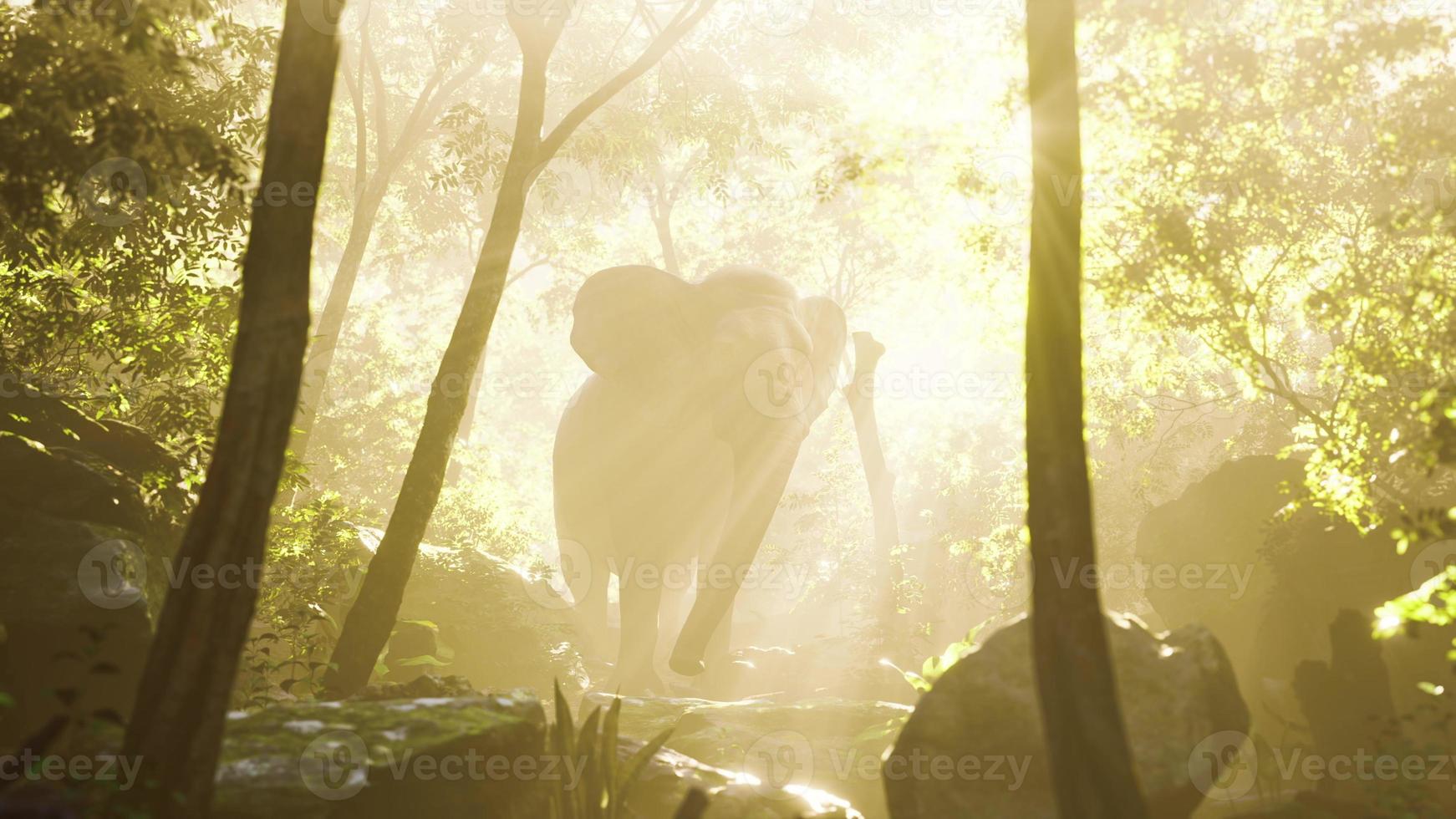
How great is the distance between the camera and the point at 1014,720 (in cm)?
692

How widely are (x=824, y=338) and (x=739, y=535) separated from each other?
15.6ft

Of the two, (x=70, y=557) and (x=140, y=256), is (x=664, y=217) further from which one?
(x=70, y=557)

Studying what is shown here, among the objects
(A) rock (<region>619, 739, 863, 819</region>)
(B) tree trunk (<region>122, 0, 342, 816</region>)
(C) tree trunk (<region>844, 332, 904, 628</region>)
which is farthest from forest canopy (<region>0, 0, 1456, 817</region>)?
(A) rock (<region>619, 739, 863, 819</region>)

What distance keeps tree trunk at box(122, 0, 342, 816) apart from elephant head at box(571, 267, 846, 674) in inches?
324

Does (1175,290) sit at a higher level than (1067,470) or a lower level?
higher

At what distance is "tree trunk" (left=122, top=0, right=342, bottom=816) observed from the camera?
4.43 m

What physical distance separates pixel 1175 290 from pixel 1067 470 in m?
4.87

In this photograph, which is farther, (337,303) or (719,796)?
(337,303)

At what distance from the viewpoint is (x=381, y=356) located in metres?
26.2

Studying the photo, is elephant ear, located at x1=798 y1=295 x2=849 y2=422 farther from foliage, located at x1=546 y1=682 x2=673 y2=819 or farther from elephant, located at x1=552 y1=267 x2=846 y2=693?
foliage, located at x1=546 y1=682 x2=673 y2=819

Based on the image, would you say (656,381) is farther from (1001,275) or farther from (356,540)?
(1001,275)

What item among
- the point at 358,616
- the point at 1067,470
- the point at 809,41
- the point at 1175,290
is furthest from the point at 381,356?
the point at 1067,470

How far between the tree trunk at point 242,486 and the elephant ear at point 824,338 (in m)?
11.1

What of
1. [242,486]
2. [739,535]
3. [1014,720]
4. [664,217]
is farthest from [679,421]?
[664,217]
